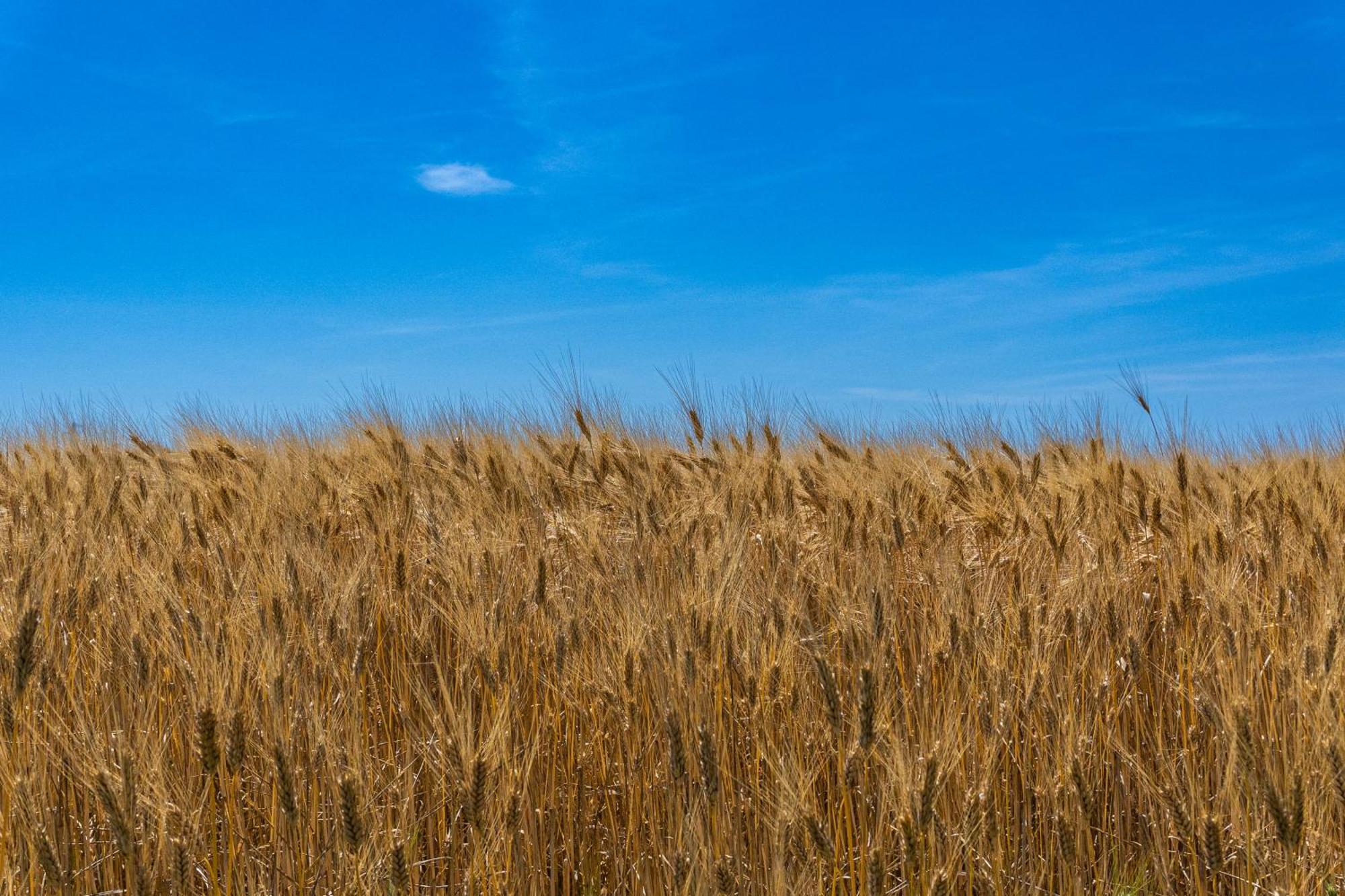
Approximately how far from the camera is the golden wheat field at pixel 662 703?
190 centimetres

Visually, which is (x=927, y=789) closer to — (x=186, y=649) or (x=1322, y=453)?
(x=186, y=649)

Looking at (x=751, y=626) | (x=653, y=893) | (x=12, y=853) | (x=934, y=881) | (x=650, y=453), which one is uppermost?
(x=650, y=453)

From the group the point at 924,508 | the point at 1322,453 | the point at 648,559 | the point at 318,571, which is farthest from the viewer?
the point at 1322,453

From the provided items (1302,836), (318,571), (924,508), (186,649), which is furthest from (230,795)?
(924,508)

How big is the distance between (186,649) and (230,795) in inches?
26.8

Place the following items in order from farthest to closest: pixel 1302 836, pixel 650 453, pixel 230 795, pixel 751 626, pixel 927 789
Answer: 1. pixel 650 453
2. pixel 751 626
3. pixel 230 795
4. pixel 1302 836
5. pixel 927 789

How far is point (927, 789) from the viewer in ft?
5.60

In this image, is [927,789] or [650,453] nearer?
[927,789]

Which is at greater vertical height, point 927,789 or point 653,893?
point 927,789

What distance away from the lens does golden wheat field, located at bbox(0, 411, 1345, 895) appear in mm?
1900

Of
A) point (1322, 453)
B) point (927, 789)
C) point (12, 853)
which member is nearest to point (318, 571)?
point (12, 853)

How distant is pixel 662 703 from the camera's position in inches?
86.0

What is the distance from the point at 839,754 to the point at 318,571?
1.52m

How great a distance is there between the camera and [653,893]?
228cm
